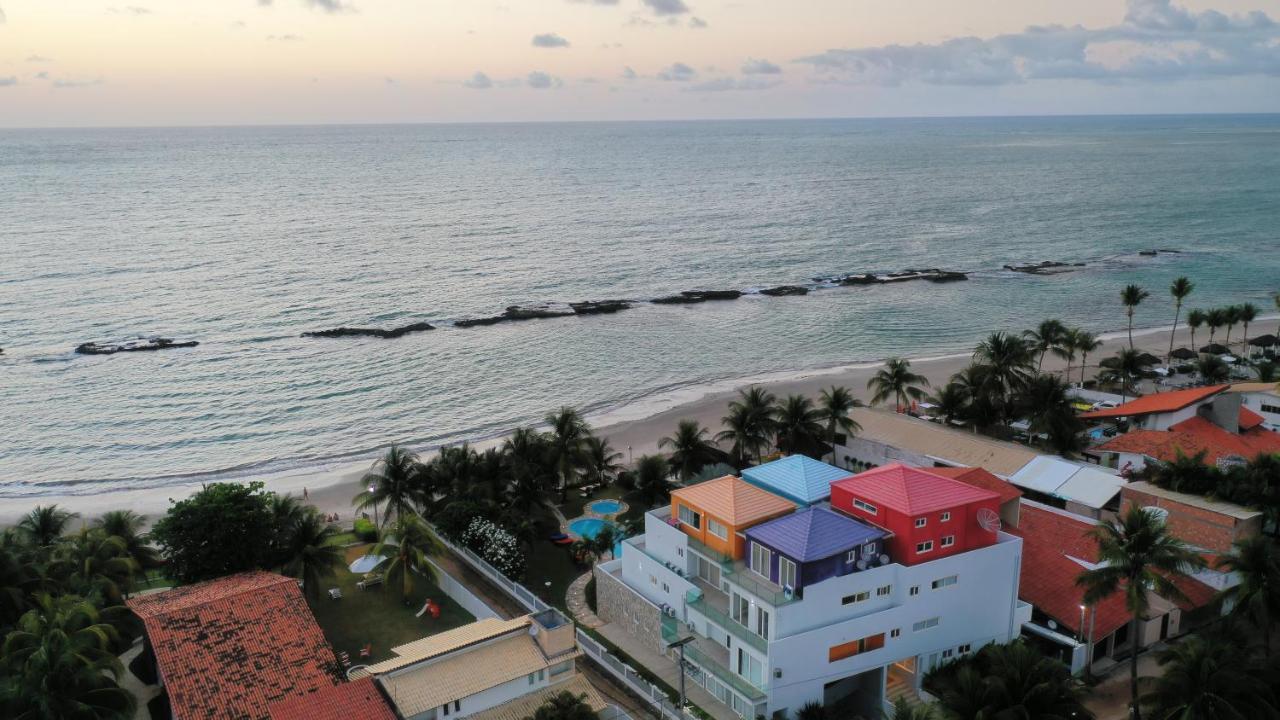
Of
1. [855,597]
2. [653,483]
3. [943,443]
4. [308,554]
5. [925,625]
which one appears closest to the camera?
[855,597]

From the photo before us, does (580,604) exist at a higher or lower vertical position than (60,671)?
lower

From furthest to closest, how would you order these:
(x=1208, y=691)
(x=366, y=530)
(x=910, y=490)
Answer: (x=366, y=530), (x=910, y=490), (x=1208, y=691)

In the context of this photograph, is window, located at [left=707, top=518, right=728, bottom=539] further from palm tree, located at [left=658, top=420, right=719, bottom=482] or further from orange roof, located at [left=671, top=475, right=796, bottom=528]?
palm tree, located at [left=658, top=420, right=719, bottom=482]

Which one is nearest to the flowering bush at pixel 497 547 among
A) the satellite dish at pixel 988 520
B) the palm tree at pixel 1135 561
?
the satellite dish at pixel 988 520

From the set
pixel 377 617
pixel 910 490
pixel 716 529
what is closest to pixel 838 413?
pixel 910 490

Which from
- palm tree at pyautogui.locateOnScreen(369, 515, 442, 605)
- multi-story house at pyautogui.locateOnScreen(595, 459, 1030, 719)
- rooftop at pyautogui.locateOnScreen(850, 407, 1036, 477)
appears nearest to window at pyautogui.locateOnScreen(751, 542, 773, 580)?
multi-story house at pyautogui.locateOnScreen(595, 459, 1030, 719)

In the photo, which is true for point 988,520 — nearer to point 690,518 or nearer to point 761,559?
point 761,559

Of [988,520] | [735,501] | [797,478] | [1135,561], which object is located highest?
[1135,561]

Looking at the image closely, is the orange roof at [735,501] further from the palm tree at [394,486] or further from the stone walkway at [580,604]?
the palm tree at [394,486]
